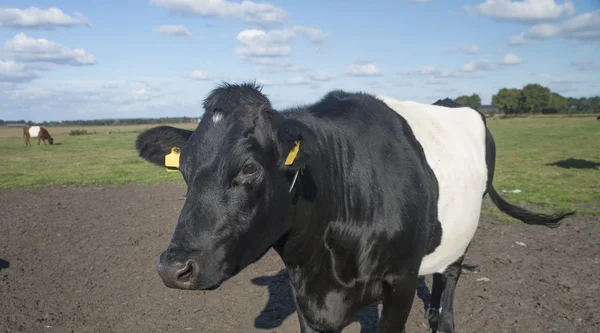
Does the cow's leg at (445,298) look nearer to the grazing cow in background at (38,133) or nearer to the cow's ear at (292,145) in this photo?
the cow's ear at (292,145)

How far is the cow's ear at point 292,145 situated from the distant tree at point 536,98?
130 meters

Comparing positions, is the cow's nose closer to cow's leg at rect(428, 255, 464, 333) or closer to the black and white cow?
the black and white cow

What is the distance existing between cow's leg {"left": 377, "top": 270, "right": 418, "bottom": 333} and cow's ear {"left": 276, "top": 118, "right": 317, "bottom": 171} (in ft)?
4.96

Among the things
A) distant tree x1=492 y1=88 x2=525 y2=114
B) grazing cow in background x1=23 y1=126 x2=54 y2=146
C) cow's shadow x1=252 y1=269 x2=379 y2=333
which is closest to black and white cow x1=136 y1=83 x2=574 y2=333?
cow's shadow x1=252 y1=269 x2=379 y2=333

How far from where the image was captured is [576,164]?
20.3 m

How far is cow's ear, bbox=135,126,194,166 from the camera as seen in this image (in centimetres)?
370

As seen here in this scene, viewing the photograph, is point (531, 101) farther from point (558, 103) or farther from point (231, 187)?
point (231, 187)

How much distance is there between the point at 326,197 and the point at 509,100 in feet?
434

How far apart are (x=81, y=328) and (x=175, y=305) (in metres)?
1.15

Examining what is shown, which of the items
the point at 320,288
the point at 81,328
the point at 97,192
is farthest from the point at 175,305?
the point at 97,192

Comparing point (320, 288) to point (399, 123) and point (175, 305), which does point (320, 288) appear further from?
point (175, 305)

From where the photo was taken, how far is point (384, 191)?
3.91 m

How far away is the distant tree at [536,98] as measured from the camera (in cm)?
11831

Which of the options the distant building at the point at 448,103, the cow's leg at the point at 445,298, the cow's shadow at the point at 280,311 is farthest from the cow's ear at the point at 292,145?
the distant building at the point at 448,103
